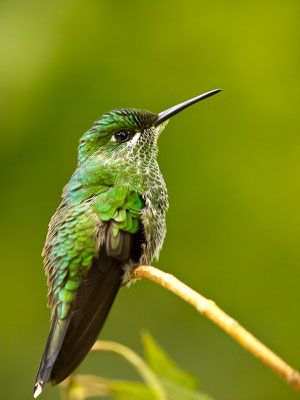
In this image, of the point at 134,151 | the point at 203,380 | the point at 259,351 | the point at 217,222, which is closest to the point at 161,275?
the point at 259,351

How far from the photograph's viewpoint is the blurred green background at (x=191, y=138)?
3.52 metres

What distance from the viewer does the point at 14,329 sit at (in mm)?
3715

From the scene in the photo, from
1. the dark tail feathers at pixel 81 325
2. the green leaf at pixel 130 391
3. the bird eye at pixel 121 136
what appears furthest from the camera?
the bird eye at pixel 121 136

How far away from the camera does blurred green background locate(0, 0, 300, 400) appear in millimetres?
3518

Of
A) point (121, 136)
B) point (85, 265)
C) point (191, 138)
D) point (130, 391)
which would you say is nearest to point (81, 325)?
point (85, 265)

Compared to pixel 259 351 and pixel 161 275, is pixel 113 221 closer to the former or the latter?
pixel 161 275

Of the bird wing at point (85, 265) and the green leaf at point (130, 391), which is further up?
the bird wing at point (85, 265)

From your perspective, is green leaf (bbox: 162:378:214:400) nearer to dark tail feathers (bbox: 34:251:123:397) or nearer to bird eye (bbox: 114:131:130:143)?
dark tail feathers (bbox: 34:251:123:397)

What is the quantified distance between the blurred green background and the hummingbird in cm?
116

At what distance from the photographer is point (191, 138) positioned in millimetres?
3596

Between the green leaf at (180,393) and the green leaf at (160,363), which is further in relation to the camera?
the green leaf at (160,363)

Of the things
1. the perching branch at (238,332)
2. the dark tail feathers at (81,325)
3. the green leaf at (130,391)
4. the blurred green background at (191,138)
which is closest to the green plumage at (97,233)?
Result: the dark tail feathers at (81,325)

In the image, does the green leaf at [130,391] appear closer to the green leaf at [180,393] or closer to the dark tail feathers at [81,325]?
the green leaf at [180,393]

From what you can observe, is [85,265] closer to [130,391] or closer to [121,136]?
[130,391]
